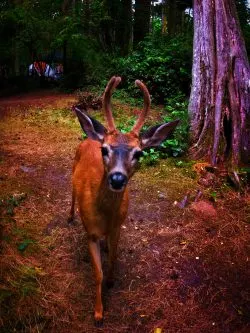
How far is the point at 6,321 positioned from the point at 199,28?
6.44m

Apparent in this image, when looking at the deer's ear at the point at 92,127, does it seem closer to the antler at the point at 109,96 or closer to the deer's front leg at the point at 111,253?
the antler at the point at 109,96

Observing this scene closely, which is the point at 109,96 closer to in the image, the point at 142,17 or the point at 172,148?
the point at 172,148

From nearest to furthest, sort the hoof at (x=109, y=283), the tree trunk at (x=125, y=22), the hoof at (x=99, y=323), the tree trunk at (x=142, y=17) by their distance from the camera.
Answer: the hoof at (x=99, y=323) < the hoof at (x=109, y=283) < the tree trunk at (x=142, y=17) < the tree trunk at (x=125, y=22)

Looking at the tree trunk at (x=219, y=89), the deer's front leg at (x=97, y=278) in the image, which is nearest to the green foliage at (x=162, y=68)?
the tree trunk at (x=219, y=89)

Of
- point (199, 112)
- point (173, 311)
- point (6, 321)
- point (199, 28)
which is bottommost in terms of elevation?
point (173, 311)

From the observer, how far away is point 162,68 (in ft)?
41.5

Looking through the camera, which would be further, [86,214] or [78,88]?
[78,88]

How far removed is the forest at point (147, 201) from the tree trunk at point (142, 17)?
4.65 metres

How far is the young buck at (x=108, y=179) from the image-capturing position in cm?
365

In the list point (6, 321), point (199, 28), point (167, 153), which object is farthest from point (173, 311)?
point (199, 28)

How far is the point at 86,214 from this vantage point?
4.04 meters

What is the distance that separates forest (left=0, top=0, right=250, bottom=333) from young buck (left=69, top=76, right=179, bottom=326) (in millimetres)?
17

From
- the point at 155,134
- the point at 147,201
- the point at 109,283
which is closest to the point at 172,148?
the point at 147,201

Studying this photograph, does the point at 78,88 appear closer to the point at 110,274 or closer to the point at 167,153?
the point at 167,153
